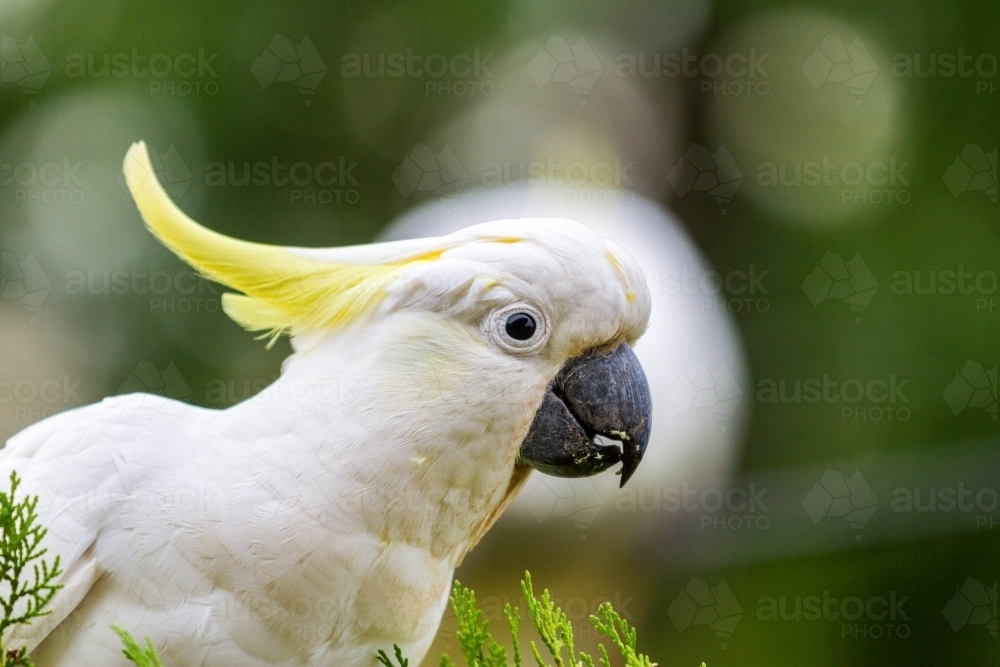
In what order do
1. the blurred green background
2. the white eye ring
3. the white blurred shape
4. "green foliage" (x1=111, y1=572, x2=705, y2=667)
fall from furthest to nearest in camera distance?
the white blurred shape
the blurred green background
the white eye ring
"green foliage" (x1=111, y1=572, x2=705, y2=667)

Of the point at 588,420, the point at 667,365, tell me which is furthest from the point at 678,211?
the point at 588,420

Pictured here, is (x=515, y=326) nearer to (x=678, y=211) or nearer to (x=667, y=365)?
(x=667, y=365)

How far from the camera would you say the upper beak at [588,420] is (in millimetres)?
1586

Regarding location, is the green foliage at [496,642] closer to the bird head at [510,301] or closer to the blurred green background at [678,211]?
the bird head at [510,301]

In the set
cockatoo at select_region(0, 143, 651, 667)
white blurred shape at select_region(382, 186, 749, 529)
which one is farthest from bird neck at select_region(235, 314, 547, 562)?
white blurred shape at select_region(382, 186, 749, 529)

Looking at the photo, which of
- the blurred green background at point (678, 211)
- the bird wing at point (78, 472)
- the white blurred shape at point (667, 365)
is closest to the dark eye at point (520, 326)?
the bird wing at point (78, 472)

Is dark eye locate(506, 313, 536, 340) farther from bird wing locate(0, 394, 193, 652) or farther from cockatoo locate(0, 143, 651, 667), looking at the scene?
bird wing locate(0, 394, 193, 652)

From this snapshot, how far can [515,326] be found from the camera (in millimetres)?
1555

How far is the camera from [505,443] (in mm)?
1546

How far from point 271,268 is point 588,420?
713mm

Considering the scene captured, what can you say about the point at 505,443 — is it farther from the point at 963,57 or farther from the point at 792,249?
the point at 963,57

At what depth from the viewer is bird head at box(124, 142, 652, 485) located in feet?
5.09

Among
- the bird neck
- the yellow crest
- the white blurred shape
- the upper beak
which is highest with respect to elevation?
the yellow crest

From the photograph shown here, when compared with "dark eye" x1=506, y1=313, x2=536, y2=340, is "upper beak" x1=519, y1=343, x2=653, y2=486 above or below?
below
